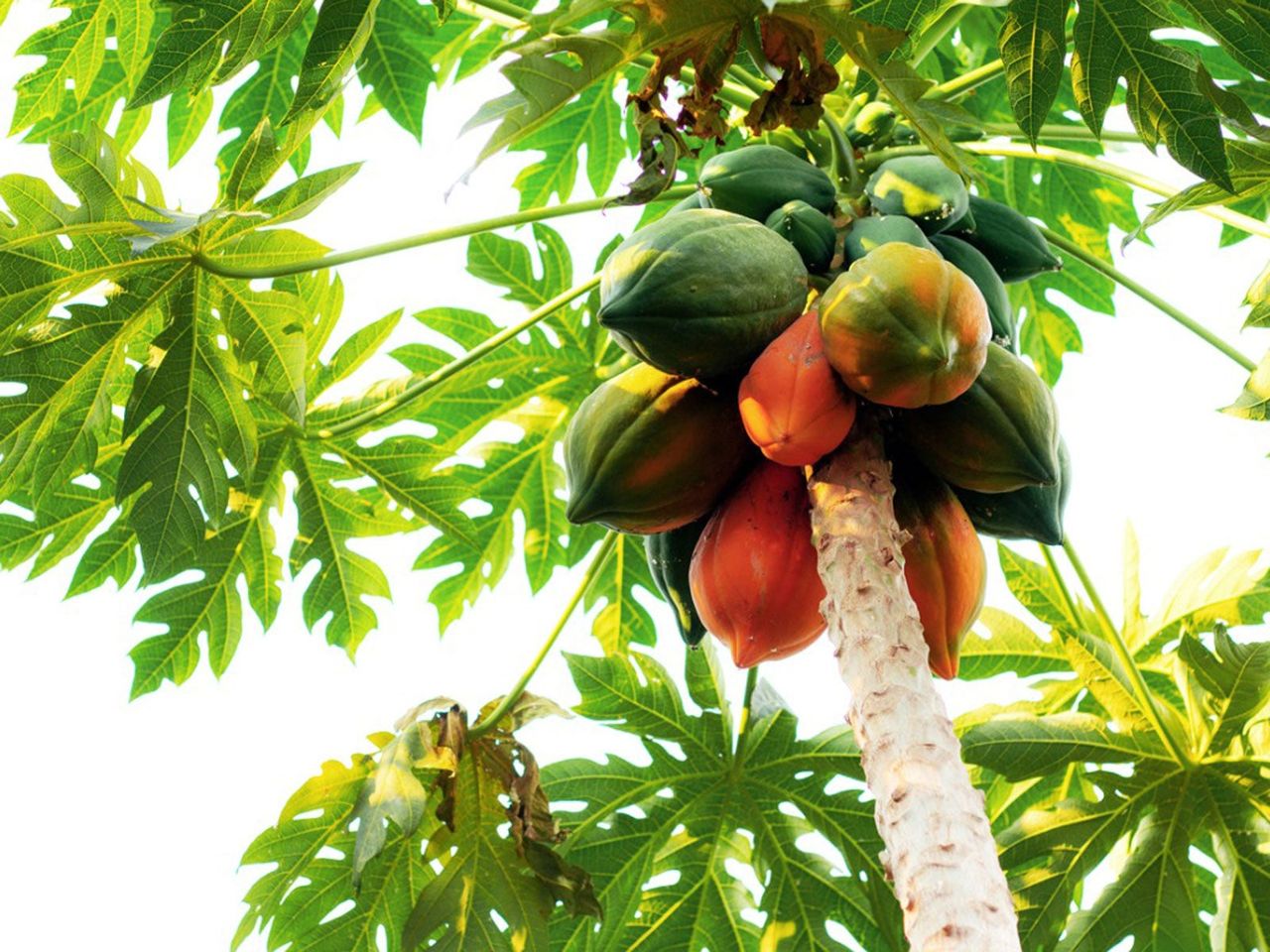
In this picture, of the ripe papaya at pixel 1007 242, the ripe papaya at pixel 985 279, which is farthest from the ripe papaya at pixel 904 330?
the ripe papaya at pixel 1007 242

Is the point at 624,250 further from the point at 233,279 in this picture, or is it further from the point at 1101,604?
the point at 1101,604

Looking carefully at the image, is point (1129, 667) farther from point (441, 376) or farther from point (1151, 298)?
point (441, 376)

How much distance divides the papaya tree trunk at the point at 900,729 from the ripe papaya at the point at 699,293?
0.23 metres

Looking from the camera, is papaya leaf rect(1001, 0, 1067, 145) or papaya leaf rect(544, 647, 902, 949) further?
papaya leaf rect(544, 647, 902, 949)

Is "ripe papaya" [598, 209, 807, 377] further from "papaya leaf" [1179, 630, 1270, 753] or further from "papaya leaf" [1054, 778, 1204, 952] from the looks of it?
"papaya leaf" [1054, 778, 1204, 952]

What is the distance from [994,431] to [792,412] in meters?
0.33

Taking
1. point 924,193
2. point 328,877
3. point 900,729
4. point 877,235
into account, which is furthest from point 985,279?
point 328,877

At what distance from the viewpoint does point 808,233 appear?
7.54ft

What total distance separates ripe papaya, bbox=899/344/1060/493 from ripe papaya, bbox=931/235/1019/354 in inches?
11.3

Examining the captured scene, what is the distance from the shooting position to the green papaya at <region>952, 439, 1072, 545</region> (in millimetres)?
2240

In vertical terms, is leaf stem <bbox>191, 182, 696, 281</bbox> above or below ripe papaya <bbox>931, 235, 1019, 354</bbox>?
above

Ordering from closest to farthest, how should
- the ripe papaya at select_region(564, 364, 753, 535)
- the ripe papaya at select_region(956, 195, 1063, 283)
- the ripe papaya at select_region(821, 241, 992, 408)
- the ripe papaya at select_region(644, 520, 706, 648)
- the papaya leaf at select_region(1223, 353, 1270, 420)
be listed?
1. the ripe papaya at select_region(821, 241, 992, 408)
2. the ripe papaya at select_region(564, 364, 753, 535)
3. the ripe papaya at select_region(644, 520, 706, 648)
4. the papaya leaf at select_region(1223, 353, 1270, 420)
5. the ripe papaya at select_region(956, 195, 1063, 283)

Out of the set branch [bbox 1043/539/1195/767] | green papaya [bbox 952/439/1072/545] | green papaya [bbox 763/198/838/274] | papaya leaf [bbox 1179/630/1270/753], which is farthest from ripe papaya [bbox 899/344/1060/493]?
papaya leaf [bbox 1179/630/1270/753]

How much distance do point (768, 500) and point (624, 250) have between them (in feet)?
1.41
